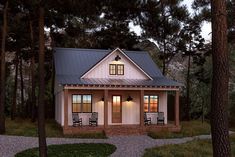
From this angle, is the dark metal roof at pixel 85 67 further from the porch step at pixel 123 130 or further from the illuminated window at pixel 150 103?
the porch step at pixel 123 130

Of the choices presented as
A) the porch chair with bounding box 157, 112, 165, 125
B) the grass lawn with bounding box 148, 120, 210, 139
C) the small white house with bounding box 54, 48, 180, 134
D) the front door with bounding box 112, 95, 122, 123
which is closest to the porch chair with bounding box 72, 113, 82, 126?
the small white house with bounding box 54, 48, 180, 134

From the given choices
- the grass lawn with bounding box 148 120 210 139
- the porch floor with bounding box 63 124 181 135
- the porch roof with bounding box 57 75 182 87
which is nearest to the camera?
the grass lawn with bounding box 148 120 210 139

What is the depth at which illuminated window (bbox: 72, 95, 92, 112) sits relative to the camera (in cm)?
2395

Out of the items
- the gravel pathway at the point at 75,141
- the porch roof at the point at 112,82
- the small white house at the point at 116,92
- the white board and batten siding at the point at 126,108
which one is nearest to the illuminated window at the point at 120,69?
the small white house at the point at 116,92

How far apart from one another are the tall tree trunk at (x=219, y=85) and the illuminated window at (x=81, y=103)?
16635 millimetres

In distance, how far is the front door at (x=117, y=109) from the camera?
24.9m

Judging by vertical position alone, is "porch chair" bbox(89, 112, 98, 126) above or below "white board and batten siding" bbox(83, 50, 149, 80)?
below

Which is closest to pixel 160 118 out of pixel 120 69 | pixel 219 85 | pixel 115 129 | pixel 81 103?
pixel 115 129

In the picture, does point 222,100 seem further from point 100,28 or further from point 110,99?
point 100,28

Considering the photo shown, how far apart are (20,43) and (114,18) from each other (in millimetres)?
10117

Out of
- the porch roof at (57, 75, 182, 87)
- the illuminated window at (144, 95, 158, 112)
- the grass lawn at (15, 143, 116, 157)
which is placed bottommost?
the grass lawn at (15, 143, 116, 157)

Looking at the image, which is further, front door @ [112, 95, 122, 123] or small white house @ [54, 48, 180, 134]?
front door @ [112, 95, 122, 123]

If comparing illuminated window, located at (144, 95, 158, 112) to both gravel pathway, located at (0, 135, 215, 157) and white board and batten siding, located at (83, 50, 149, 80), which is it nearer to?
white board and batten siding, located at (83, 50, 149, 80)

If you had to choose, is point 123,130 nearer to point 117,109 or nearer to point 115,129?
point 115,129
